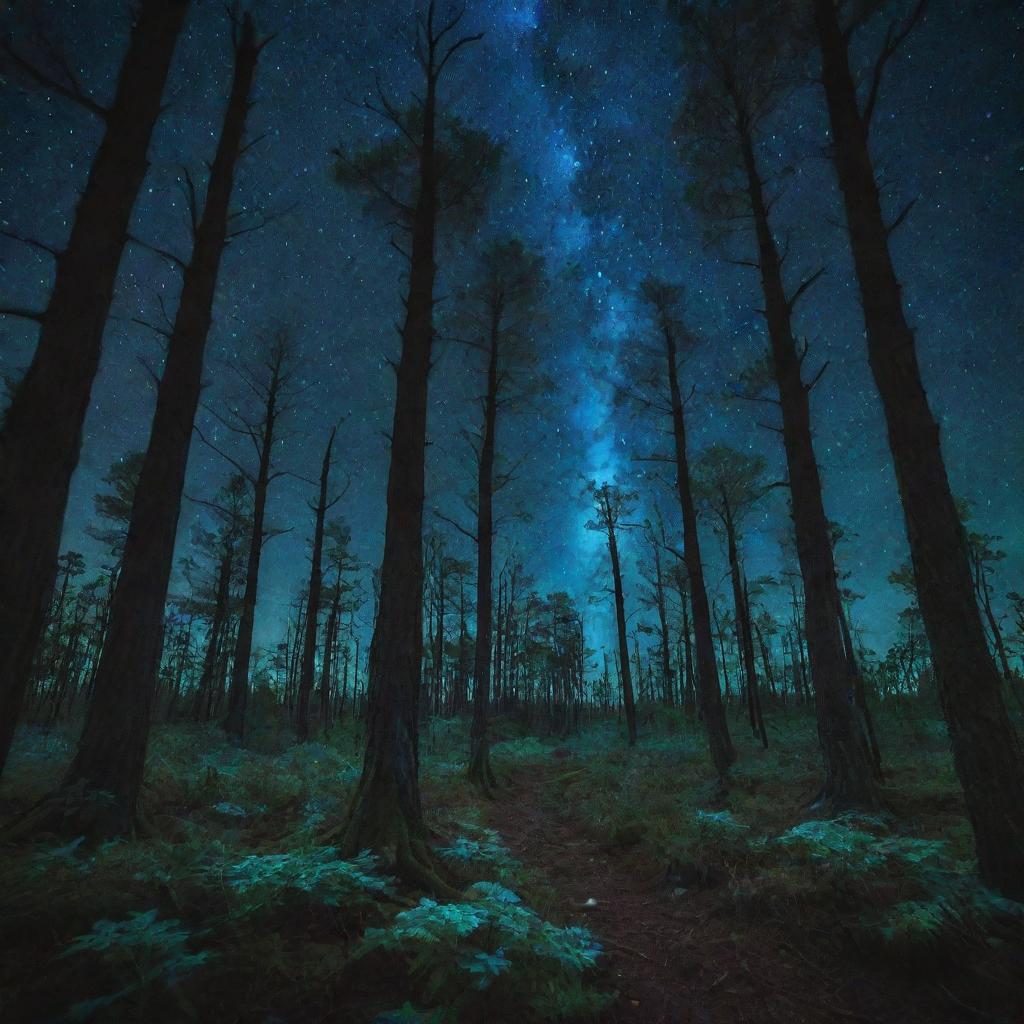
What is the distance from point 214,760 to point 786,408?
43.5 feet

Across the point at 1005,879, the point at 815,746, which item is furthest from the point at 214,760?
the point at 815,746

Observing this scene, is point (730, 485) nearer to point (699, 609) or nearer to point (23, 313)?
point (699, 609)

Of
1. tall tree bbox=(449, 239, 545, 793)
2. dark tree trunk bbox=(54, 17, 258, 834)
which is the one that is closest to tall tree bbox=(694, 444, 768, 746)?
tall tree bbox=(449, 239, 545, 793)

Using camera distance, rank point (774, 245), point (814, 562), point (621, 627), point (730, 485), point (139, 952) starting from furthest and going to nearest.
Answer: point (621, 627) < point (730, 485) < point (774, 245) < point (814, 562) < point (139, 952)

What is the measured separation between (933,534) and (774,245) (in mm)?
6933

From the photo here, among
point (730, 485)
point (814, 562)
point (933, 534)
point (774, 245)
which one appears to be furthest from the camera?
point (730, 485)

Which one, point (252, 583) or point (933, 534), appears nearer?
point (933, 534)

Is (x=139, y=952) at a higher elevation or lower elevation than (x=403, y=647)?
lower

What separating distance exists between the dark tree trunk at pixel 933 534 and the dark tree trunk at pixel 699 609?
7.98 metres

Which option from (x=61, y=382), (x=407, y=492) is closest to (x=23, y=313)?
(x=61, y=382)

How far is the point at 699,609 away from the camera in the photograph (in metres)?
13.3

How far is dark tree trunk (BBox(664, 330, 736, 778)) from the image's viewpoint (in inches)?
476

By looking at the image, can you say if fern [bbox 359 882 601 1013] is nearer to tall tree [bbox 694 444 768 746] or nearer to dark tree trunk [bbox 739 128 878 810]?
dark tree trunk [bbox 739 128 878 810]

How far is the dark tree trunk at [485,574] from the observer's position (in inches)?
487
